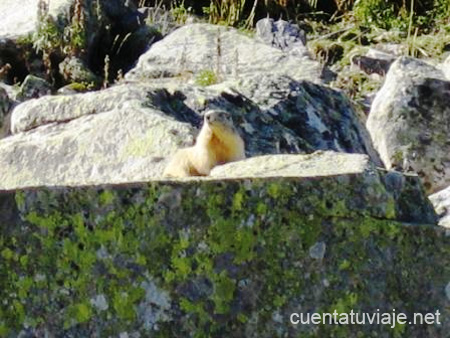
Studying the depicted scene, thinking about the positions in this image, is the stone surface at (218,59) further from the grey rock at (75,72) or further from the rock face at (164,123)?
the rock face at (164,123)

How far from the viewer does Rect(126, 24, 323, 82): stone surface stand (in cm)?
1428

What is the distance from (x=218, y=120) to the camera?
10016 millimetres

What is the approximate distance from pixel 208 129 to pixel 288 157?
12.8ft

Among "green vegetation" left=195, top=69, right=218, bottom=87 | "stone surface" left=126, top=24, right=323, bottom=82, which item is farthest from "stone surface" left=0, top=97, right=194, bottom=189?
"stone surface" left=126, top=24, right=323, bottom=82

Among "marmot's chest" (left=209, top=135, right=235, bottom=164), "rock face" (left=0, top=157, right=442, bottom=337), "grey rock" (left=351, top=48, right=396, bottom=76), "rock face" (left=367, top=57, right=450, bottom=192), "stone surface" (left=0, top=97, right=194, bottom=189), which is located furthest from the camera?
"grey rock" (left=351, top=48, right=396, bottom=76)

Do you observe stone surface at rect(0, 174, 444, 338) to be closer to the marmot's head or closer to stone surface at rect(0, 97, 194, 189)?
stone surface at rect(0, 97, 194, 189)

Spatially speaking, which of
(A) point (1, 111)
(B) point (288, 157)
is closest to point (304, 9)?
(A) point (1, 111)

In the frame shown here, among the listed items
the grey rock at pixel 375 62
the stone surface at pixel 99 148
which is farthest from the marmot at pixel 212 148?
the grey rock at pixel 375 62

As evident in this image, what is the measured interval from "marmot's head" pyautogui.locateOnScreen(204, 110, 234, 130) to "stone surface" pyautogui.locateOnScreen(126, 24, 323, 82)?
3647mm

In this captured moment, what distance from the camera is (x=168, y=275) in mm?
5285

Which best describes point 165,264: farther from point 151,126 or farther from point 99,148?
point 99,148

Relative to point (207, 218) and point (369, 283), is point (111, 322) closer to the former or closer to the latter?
point (207, 218)

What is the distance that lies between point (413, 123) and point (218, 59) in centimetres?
294

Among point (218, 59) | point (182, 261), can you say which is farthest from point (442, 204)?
point (218, 59)
